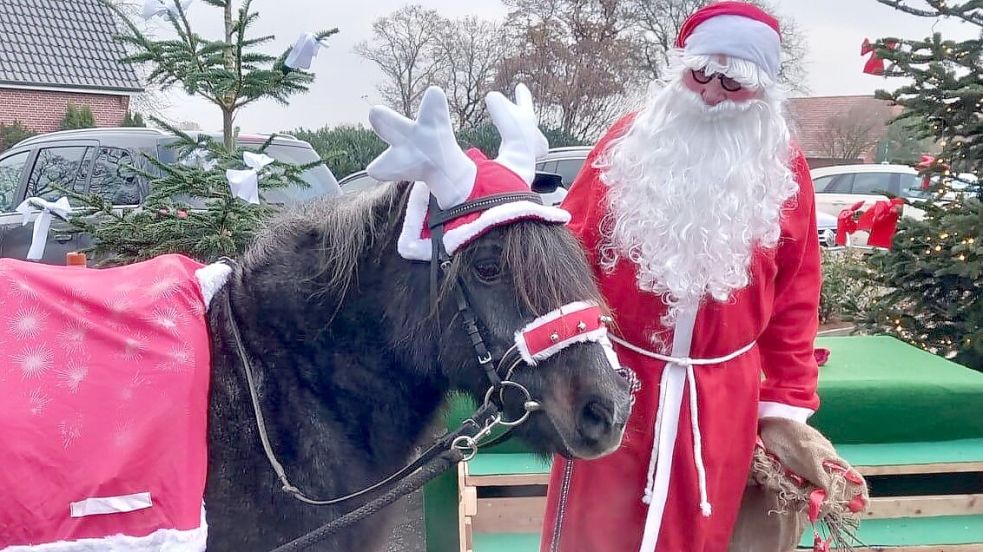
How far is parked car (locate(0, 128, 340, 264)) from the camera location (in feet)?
18.7

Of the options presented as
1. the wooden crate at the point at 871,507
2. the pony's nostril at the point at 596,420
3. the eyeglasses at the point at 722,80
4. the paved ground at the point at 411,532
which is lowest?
the paved ground at the point at 411,532

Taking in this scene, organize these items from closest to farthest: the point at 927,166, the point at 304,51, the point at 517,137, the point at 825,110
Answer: the point at 517,137, the point at 304,51, the point at 927,166, the point at 825,110

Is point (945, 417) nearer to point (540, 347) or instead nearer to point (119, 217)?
point (540, 347)

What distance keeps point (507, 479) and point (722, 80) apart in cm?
190

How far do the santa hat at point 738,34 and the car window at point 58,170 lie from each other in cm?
572

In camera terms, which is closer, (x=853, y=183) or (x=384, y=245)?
(x=384, y=245)

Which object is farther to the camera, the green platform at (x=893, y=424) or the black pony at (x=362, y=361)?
the green platform at (x=893, y=424)

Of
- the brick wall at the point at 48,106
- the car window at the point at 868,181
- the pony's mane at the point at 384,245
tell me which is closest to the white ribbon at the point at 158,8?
the pony's mane at the point at 384,245

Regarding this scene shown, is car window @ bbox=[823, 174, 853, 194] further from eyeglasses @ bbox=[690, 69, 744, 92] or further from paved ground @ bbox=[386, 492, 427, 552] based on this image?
eyeglasses @ bbox=[690, 69, 744, 92]

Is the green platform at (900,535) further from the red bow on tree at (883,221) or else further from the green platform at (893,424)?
the red bow on tree at (883,221)

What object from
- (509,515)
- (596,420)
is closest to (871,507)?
(509,515)

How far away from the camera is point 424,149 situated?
5.44ft

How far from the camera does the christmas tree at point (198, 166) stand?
422 centimetres

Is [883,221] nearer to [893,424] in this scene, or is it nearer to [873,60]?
[873,60]
